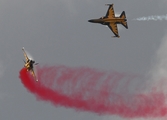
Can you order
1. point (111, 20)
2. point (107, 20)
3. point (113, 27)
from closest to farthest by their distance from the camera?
point (111, 20)
point (107, 20)
point (113, 27)

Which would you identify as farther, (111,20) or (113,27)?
(113,27)

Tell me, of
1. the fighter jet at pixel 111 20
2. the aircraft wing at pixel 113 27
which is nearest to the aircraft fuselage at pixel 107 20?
the fighter jet at pixel 111 20

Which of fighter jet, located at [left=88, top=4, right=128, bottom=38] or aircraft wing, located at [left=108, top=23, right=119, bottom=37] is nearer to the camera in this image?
fighter jet, located at [left=88, top=4, right=128, bottom=38]

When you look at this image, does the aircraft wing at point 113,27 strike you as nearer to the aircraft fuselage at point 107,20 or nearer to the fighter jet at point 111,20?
the fighter jet at point 111,20

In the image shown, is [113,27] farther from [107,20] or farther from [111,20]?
[107,20]

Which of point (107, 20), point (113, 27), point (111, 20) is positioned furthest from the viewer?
point (113, 27)

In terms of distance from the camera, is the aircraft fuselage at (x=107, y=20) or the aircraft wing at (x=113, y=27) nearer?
the aircraft fuselage at (x=107, y=20)

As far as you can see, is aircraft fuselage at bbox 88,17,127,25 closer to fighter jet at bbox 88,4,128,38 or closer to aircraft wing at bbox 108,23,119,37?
fighter jet at bbox 88,4,128,38

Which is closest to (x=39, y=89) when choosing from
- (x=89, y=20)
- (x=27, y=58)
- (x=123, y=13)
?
(x=27, y=58)

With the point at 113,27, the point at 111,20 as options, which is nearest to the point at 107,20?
the point at 111,20

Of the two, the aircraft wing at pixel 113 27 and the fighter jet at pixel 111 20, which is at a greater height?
the fighter jet at pixel 111 20

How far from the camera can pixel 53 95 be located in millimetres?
108938

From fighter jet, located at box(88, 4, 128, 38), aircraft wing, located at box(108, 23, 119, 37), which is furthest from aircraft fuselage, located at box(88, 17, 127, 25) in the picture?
aircraft wing, located at box(108, 23, 119, 37)

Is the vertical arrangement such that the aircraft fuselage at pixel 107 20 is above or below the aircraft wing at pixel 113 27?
above
